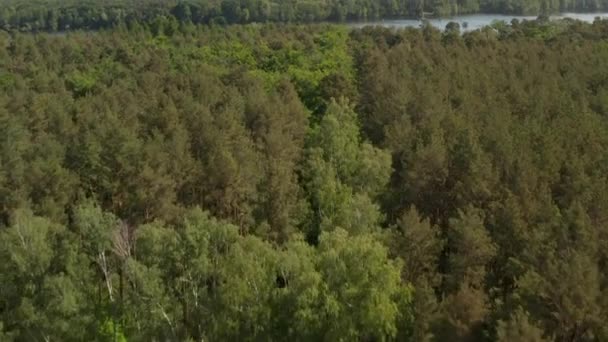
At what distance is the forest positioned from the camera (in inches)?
816

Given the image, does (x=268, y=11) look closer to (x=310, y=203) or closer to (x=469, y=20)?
(x=469, y=20)

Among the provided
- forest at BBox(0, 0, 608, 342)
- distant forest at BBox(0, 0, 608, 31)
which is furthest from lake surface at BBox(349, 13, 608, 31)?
forest at BBox(0, 0, 608, 342)

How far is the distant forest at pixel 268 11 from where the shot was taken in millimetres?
88312

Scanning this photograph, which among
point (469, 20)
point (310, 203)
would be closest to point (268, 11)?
point (469, 20)

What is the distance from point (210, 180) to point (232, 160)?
58.2 inches

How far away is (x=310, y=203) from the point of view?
3203cm

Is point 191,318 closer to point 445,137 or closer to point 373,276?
point 373,276

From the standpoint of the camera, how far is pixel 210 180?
101ft

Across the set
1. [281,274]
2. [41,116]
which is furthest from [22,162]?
[281,274]

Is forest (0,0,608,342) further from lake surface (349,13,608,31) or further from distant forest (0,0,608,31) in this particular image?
distant forest (0,0,608,31)

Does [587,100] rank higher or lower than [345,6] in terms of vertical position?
lower

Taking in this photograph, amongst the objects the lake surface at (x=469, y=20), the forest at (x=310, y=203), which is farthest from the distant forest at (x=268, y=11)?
the forest at (x=310, y=203)

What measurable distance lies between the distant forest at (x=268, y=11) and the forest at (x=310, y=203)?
40.1m

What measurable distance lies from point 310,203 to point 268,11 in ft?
204
